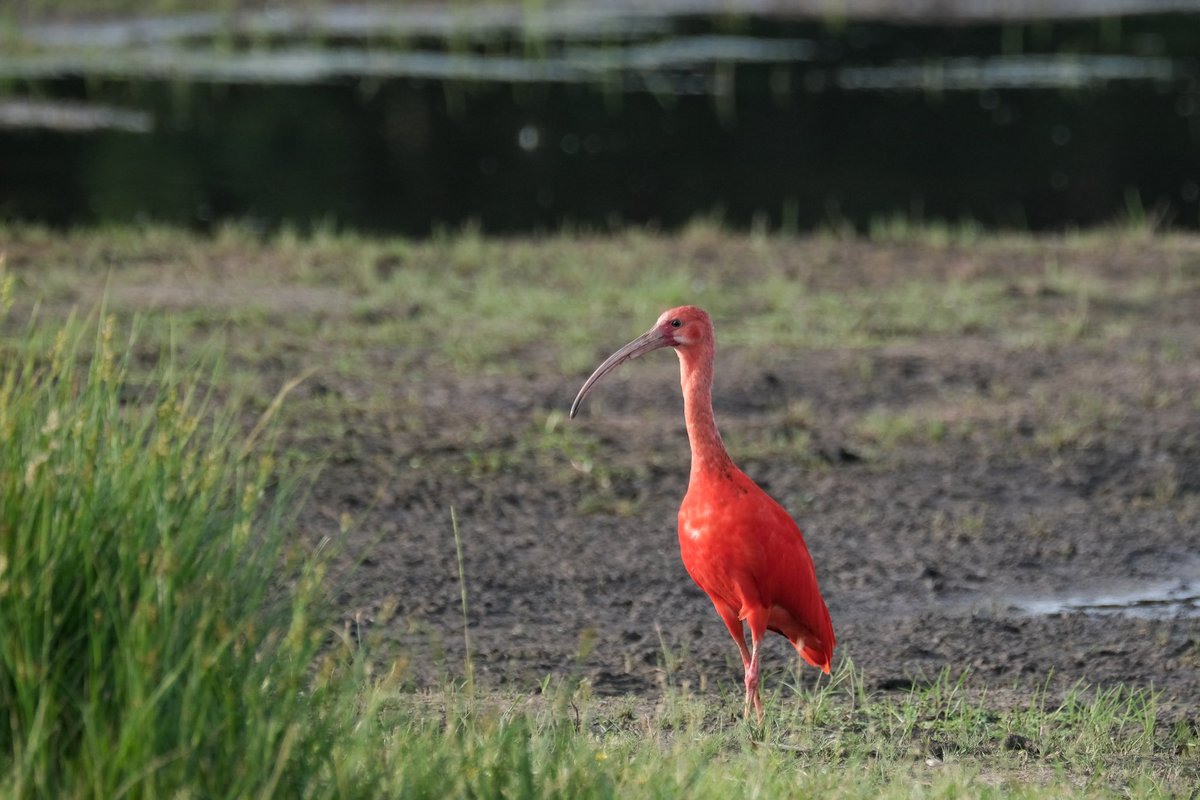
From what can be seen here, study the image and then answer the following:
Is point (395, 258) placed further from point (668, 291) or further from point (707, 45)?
point (707, 45)

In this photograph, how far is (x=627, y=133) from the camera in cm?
1628

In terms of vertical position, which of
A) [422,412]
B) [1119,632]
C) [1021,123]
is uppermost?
[1021,123]

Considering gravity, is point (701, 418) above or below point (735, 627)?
above

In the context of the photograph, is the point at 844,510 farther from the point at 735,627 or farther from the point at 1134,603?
the point at 735,627

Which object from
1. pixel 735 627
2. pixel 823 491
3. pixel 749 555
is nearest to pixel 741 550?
pixel 749 555

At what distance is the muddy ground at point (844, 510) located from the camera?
497cm

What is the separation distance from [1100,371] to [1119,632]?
2.69 metres

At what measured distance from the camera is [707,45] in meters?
20.6

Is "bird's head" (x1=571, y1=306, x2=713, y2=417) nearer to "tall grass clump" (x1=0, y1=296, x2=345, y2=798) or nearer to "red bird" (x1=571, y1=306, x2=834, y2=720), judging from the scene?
"red bird" (x1=571, y1=306, x2=834, y2=720)

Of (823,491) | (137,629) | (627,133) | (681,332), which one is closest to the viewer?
(137,629)

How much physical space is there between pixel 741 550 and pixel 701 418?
383mm

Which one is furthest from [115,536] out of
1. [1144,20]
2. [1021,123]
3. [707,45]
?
[1144,20]

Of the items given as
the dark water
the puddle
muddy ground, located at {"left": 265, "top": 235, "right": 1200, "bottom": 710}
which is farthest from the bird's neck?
the dark water

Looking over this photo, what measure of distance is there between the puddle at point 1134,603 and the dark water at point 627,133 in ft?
25.4
